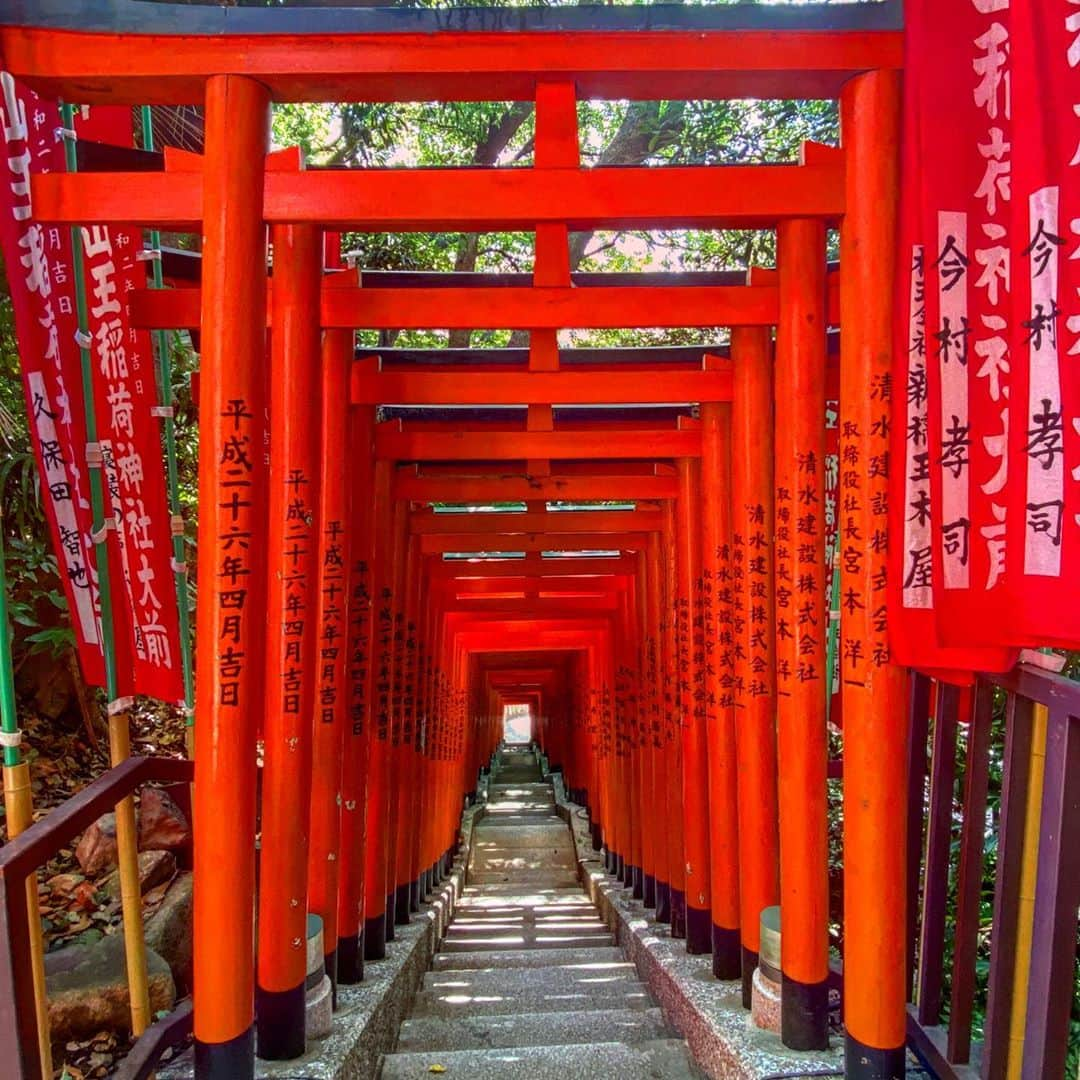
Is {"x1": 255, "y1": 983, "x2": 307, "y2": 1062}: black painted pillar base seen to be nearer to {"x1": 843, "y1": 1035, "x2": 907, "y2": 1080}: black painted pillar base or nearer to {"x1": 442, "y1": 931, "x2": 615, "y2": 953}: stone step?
{"x1": 843, "y1": 1035, "x2": 907, "y2": 1080}: black painted pillar base

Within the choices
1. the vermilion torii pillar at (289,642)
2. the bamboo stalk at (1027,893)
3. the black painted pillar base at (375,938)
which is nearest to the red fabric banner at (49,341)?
the vermilion torii pillar at (289,642)

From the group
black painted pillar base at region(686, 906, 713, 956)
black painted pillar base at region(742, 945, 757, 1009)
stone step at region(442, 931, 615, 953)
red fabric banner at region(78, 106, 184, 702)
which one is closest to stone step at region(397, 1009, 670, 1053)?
black painted pillar base at region(686, 906, 713, 956)

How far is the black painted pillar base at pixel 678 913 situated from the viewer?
650 cm

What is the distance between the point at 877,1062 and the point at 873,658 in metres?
1.44

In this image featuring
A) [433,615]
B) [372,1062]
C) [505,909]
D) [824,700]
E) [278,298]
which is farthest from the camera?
[505,909]

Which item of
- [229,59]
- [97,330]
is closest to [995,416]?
[229,59]

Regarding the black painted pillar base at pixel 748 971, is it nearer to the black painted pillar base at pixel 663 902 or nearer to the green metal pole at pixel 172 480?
the black painted pillar base at pixel 663 902

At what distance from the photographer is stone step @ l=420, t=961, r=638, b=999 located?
6.72 metres

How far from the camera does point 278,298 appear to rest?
392cm

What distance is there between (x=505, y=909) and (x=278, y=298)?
9971 mm

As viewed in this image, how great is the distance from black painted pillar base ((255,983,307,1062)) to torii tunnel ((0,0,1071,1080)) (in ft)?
0.05

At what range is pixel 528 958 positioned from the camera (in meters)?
8.23

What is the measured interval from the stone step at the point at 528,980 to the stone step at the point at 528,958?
0.54 metres

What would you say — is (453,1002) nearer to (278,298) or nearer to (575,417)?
(575,417)
